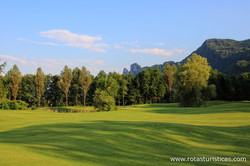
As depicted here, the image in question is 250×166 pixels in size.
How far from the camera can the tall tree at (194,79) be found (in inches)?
1978

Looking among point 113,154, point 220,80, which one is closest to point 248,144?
point 113,154

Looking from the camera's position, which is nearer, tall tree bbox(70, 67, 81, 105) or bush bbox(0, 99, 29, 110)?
bush bbox(0, 99, 29, 110)

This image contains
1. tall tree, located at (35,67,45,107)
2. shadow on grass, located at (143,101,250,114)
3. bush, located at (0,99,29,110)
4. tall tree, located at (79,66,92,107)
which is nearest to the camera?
shadow on grass, located at (143,101,250,114)

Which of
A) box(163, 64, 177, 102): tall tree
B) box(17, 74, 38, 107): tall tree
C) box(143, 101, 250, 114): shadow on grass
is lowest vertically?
box(143, 101, 250, 114): shadow on grass

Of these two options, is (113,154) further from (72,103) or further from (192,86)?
(72,103)

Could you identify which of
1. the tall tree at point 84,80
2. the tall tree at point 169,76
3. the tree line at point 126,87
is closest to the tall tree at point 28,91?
the tree line at point 126,87

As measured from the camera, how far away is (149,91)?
8700 centimetres

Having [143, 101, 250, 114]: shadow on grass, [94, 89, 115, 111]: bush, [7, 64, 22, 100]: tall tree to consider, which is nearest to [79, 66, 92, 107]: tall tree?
[7, 64, 22, 100]: tall tree

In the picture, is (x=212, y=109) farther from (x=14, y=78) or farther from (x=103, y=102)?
(x=14, y=78)

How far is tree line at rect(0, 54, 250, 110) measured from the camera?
5075 centimetres

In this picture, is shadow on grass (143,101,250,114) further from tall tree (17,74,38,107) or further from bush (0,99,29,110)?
tall tree (17,74,38,107)

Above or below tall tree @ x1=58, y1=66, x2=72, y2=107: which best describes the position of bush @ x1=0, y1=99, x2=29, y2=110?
below

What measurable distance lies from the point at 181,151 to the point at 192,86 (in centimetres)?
4471

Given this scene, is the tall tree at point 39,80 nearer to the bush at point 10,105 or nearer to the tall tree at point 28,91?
the tall tree at point 28,91
